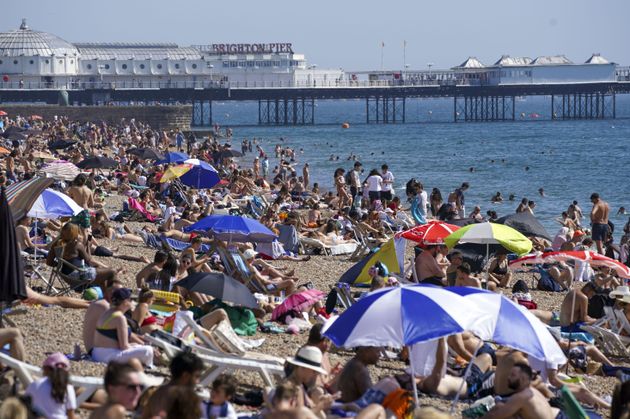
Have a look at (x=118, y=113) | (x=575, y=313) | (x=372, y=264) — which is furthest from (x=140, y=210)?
(x=118, y=113)

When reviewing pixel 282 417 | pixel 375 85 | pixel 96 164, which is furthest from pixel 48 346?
pixel 375 85

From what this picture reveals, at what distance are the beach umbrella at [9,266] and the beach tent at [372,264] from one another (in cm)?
451

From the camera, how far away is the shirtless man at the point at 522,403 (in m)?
6.89

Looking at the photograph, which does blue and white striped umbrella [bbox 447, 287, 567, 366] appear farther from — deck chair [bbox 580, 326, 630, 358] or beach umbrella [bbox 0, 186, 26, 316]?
beach umbrella [bbox 0, 186, 26, 316]

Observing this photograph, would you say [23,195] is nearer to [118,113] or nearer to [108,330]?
[108,330]

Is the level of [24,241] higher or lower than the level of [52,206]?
lower

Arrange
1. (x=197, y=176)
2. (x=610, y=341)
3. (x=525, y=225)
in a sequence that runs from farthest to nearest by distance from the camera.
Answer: (x=197, y=176), (x=525, y=225), (x=610, y=341)

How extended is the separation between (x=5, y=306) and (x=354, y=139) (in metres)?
62.5

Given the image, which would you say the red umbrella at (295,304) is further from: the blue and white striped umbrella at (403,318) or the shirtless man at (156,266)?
the blue and white striped umbrella at (403,318)

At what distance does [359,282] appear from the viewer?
12445 millimetres

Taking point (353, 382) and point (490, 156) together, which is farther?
point (490, 156)

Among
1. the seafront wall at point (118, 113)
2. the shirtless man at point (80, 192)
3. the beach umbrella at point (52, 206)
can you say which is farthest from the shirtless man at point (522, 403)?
the seafront wall at point (118, 113)

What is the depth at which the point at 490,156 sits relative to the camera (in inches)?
2205

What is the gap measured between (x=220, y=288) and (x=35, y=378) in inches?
115
